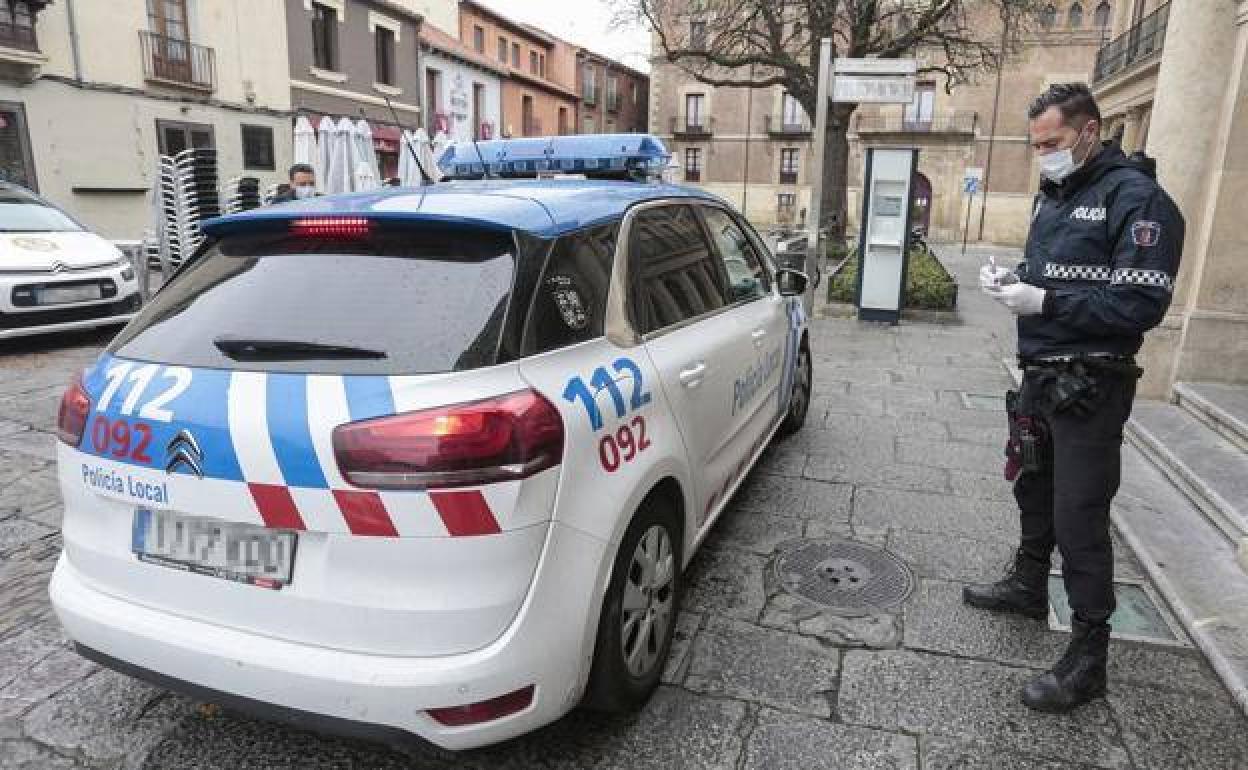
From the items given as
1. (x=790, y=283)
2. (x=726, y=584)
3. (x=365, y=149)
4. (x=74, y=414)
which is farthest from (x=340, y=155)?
(x=74, y=414)

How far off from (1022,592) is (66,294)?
26.7 feet

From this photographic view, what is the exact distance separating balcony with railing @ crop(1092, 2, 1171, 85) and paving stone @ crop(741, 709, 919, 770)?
16212 millimetres

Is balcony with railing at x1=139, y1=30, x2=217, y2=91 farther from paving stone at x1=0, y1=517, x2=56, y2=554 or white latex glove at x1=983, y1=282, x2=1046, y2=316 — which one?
white latex glove at x1=983, y1=282, x2=1046, y2=316

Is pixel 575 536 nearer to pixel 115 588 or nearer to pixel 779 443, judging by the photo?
pixel 115 588

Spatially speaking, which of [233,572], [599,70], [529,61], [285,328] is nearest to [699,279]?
[285,328]

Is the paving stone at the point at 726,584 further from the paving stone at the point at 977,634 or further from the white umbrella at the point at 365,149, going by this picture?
the white umbrella at the point at 365,149

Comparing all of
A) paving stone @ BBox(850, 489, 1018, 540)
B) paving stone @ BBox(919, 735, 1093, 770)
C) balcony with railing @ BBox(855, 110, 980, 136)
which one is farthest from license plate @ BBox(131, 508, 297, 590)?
balcony with railing @ BBox(855, 110, 980, 136)

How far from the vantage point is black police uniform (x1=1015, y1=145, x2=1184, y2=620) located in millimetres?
2361

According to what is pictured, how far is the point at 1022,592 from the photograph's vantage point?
3.10 metres

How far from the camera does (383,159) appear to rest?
24.5 meters

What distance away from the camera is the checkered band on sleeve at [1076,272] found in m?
2.47

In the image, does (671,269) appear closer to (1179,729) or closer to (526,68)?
(1179,729)

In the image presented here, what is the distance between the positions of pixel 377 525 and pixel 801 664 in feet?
5.45

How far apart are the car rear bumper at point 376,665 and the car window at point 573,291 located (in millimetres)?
526
